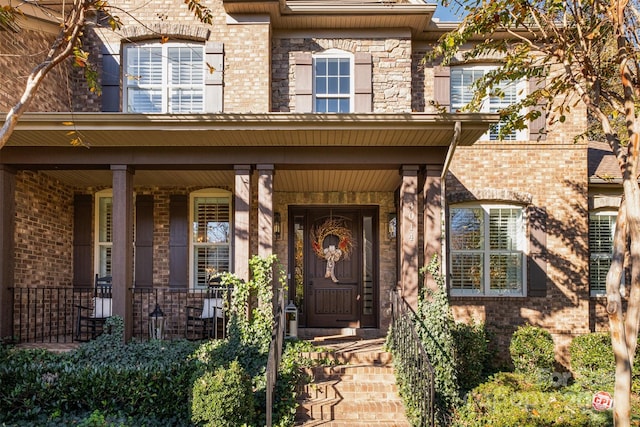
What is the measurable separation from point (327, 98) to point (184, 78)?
2.69 metres

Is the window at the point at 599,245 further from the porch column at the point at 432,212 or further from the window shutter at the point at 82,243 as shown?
the window shutter at the point at 82,243

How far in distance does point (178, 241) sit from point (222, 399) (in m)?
4.53

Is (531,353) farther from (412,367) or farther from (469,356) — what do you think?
(412,367)

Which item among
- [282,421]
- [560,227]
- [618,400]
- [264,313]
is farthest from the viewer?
[560,227]

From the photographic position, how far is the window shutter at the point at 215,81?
27.7 feet

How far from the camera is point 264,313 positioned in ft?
21.1

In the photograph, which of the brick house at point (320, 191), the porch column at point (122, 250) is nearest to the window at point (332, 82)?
the brick house at point (320, 191)

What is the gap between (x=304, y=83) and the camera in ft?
28.7

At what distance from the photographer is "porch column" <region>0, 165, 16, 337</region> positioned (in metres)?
6.61

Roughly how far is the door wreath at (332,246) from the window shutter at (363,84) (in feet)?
7.51

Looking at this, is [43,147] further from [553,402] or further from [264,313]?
[553,402]

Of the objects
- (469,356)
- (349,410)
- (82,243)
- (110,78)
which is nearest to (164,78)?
(110,78)

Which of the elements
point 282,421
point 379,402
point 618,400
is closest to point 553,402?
point 618,400

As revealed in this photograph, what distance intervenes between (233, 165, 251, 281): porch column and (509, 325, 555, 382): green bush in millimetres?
4843
